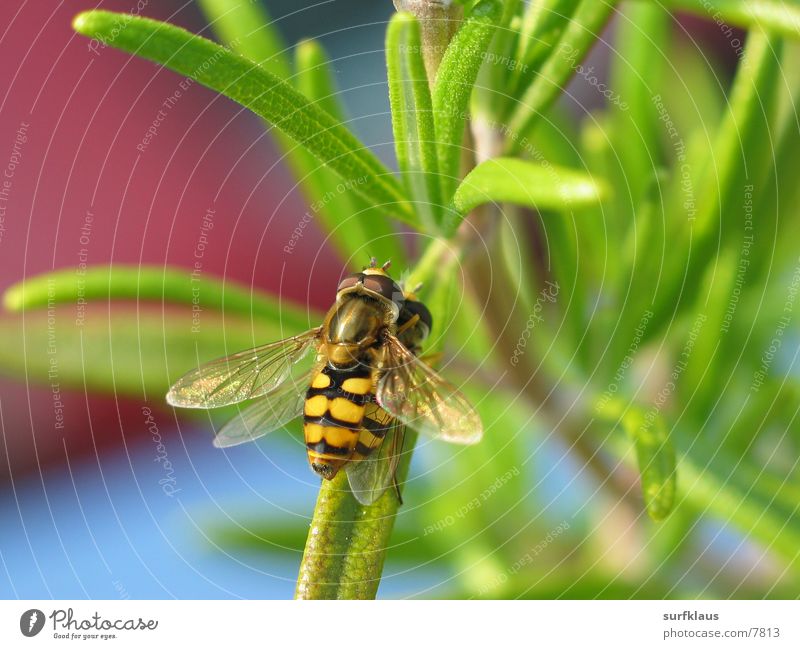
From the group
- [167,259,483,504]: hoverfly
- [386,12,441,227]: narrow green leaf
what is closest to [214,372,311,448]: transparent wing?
[167,259,483,504]: hoverfly

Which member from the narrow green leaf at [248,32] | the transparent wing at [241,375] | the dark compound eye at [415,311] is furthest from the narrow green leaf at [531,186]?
the narrow green leaf at [248,32]

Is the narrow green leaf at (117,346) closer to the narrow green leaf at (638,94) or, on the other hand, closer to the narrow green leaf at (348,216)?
the narrow green leaf at (348,216)

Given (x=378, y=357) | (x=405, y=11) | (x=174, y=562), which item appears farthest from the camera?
(x=174, y=562)

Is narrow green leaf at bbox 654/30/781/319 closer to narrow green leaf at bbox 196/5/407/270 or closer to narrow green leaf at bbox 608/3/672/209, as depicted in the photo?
narrow green leaf at bbox 608/3/672/209
